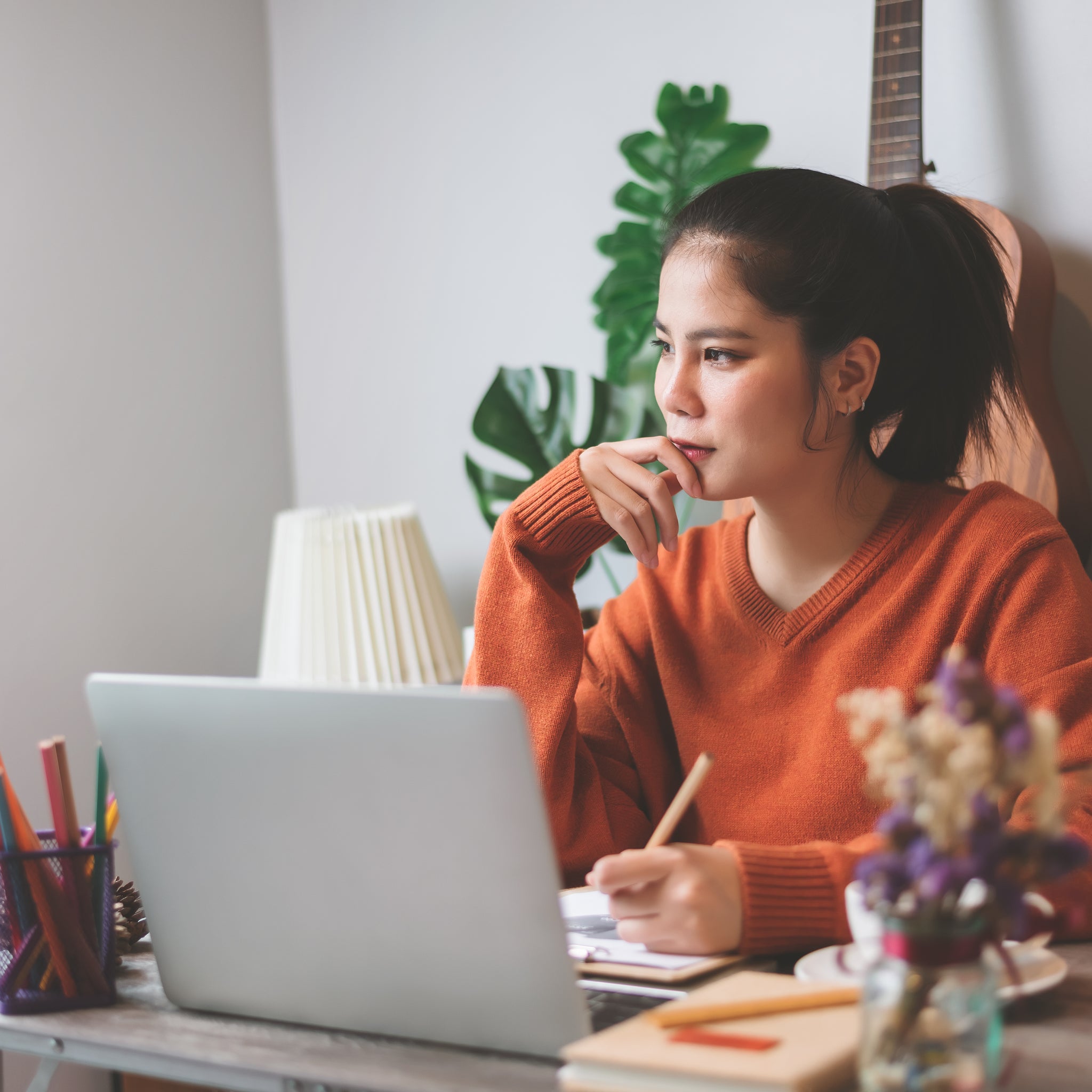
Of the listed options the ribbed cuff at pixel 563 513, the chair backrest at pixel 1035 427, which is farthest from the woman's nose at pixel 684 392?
the chair backrest at pixel 1035 427

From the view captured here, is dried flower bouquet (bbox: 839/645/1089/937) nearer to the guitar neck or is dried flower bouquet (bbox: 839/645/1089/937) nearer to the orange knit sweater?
the orange knit sweater

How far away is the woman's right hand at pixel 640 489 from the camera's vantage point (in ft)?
3.87

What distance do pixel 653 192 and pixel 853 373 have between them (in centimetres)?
77

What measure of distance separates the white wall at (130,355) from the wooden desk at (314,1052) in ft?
3.83

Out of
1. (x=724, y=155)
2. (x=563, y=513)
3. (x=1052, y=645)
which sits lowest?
(x=1052, y=645)

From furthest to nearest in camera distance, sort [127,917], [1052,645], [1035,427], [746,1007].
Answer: [1035,427], [1052,645], [127,917], [746,1007]

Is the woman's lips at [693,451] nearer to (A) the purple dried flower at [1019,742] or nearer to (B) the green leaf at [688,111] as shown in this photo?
(A) the purple dried flower at [1019,742]

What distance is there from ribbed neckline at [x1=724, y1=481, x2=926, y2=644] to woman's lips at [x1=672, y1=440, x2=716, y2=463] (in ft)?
0.52

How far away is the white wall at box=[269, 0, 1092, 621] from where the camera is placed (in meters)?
1.61

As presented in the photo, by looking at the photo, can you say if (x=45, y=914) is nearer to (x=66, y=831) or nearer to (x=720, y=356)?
(x=66, y=831)

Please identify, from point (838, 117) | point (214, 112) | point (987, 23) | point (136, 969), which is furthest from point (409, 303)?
point (136, 969)

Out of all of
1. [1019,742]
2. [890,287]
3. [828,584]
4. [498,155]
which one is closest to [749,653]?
[828,584]

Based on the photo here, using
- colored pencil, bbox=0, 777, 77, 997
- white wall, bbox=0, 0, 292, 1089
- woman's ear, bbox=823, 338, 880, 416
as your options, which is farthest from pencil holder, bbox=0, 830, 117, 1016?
white wall, bbox=0, 0, 292, 1089

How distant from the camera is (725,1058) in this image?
603 millimetres
